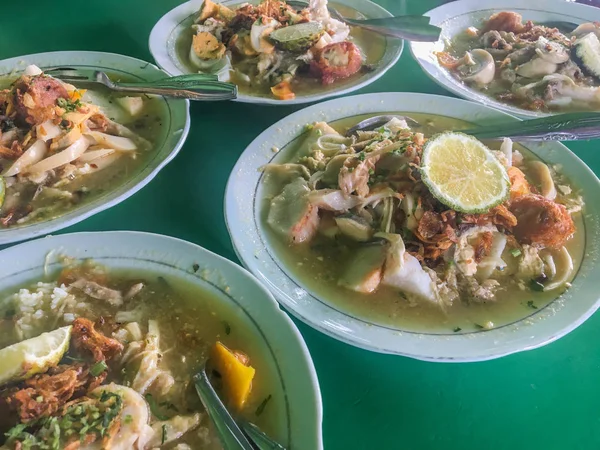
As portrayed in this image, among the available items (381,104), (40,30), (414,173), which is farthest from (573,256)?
(40,30)

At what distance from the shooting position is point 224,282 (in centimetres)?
125

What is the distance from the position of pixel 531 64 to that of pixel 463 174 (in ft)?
4.12

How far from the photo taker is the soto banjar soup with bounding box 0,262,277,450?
98 cm

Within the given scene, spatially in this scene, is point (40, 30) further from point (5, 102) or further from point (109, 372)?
point (109, 372)

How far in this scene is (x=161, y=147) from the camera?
1.78m

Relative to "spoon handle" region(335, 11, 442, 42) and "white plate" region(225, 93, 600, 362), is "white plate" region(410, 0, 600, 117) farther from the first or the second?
"white plate" region(225, 93, 600, 362)

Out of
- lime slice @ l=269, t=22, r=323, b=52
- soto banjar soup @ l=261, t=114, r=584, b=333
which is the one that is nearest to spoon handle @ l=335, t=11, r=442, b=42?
lime slice @ l=269, t=22, r=323, b=52

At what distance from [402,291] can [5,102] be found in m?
1.61

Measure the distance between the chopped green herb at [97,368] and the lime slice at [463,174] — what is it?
39.7 inches

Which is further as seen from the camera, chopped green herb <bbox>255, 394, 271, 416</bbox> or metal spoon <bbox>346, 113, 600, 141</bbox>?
metal spoon <bbox>346, 113, 600, 141</bbox>

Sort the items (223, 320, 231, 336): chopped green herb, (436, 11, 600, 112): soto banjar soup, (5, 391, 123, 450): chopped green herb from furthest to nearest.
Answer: (436, 11, 600, 112): soto banjar soup, (223, 320, 231, 336): chopped green herb, (5, 391, 123, 450): chopped green herb

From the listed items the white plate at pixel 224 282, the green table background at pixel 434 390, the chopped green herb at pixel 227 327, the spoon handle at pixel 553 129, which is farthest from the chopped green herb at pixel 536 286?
the chopped green herb at pixel 227 327

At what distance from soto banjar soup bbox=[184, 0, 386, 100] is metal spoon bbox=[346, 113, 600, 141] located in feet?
1.62

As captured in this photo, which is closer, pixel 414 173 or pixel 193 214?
pixel 414 173
